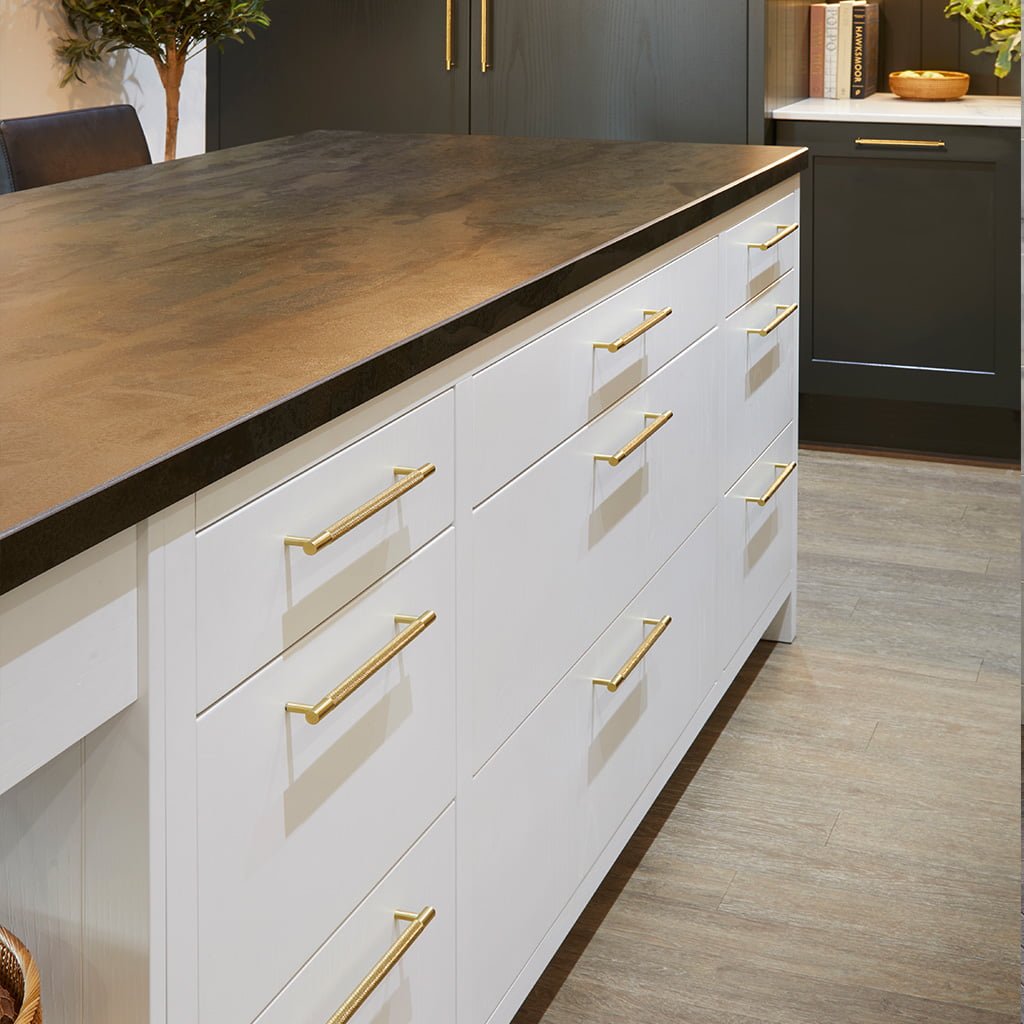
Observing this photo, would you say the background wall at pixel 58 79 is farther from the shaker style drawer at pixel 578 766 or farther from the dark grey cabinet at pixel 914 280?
the shaker style drawer at pixel 578 766

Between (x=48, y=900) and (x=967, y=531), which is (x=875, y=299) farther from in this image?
(x=48, y=900)

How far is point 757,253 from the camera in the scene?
2.36m

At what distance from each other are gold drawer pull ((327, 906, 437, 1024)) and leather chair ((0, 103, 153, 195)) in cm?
192

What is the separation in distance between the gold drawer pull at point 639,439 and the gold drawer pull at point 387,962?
0.59m

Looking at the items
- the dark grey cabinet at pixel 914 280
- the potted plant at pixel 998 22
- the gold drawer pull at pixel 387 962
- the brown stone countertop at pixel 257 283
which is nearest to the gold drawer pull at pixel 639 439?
the brown stone countertop at pixel 257 283

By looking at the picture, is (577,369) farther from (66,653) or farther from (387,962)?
(66,653)

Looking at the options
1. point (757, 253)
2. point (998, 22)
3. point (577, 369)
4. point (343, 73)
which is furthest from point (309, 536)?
point (343, 73)

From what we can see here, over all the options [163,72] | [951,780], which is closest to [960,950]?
[951,780]

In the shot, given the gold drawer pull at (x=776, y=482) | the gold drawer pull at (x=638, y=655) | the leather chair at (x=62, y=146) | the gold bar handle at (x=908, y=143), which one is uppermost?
the gold bar handle at (x=908, y=143)

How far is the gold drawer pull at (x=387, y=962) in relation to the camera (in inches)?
47.1

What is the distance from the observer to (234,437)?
971mm

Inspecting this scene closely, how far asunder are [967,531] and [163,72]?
2.87 metres

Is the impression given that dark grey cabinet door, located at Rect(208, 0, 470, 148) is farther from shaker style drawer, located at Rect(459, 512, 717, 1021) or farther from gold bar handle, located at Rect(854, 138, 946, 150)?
shaker style drawer, located at Rect(459, 512, 717, 1021)

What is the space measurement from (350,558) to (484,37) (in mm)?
3314
